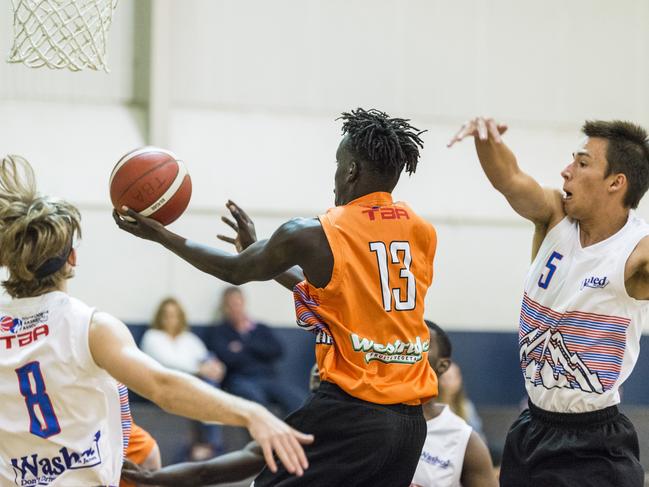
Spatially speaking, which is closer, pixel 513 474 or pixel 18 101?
pixel 513 474

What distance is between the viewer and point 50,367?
11.9 ft

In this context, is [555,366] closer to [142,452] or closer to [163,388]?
[142,452]

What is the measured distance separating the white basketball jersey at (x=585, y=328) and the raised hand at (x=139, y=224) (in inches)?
69.0

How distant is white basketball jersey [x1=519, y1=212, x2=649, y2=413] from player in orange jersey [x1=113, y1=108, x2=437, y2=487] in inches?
26.9

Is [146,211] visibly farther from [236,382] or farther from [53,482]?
[236,382]

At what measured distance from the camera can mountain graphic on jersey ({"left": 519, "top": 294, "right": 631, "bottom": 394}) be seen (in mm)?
4684


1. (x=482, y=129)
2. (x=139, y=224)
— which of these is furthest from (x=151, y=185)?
(x=482, y=129)

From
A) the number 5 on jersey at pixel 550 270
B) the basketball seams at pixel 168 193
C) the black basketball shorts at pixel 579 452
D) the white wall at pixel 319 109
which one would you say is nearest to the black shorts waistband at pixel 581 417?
the black basketball shorts at pixel 579 452

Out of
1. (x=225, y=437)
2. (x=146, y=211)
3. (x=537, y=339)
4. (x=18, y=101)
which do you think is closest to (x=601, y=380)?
(x=537, y=339)

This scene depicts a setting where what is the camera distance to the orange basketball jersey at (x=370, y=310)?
165 inches

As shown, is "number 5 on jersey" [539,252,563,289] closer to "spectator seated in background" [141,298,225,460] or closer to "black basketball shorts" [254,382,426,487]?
"black basketball shorts" [254,382,426,487]

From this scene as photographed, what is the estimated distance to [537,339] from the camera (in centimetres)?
482

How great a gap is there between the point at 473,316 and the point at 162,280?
3495 mm

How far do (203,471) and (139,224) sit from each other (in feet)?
3.69
